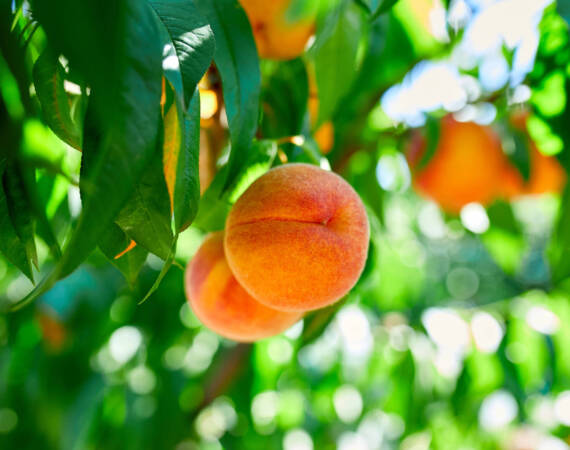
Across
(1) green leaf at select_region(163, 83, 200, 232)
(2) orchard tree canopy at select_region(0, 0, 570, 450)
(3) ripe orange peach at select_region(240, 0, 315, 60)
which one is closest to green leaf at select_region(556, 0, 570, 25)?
(2) orchard tree canopy at select_region(0, 0, 570, 450)

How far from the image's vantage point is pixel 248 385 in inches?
55.4

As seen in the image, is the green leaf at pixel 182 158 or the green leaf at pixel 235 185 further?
the green leaf at pixel 235 185

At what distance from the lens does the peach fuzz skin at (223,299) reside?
2.29ft

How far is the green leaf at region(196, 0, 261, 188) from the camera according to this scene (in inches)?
20.8

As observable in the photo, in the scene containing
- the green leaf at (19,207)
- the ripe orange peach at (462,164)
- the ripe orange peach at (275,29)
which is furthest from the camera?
the ripe orange peach at (462,164)

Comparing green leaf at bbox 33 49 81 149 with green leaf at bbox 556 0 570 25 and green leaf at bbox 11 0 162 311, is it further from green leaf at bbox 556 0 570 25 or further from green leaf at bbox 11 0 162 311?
green leaf at bbox 556 0 570 25

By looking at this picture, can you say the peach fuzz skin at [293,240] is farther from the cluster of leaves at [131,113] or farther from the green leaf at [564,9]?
the green leaf at [564,9]

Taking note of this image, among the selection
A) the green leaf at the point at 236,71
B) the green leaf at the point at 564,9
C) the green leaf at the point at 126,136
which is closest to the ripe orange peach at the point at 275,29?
the green leaf at the point at 236,71

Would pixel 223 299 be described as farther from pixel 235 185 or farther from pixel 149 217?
pixel 149 217

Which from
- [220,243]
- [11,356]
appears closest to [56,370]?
[11,356]

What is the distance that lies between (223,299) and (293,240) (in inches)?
6.1

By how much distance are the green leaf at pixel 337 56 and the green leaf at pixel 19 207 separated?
1.27 feet

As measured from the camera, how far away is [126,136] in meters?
0.34

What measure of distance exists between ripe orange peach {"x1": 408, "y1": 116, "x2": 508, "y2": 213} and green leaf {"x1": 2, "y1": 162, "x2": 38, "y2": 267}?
2.61ft
